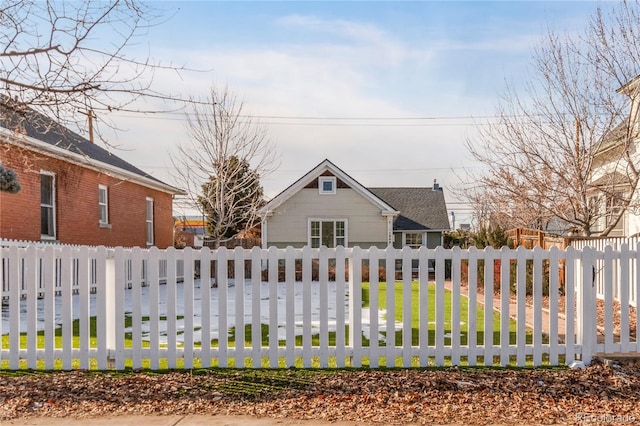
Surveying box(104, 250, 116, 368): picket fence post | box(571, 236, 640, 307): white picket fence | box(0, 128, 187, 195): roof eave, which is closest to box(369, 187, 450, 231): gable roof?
box(0, 128, 187, 195): roof eave

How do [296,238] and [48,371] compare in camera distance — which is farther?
[296,238]

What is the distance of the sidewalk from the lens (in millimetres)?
4453

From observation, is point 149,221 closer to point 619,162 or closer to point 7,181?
point 619,162

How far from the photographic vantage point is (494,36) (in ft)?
37.1

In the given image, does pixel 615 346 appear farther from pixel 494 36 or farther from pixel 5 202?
pixel 5 202

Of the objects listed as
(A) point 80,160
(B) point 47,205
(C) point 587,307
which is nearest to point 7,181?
(C) point 587,307

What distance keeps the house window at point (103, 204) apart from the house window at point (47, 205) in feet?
9.94

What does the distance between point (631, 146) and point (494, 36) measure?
138 inches

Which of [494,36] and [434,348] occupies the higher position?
[494,36]

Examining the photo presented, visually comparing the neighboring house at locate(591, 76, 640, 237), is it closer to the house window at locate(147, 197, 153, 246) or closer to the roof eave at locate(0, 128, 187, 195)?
the roof eave at locate(0, 128, 187, 195)

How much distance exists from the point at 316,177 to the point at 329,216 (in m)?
1.89

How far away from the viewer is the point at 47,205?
1495cm

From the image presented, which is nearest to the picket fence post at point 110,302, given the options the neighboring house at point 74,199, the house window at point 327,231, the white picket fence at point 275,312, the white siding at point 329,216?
the white picket fence at point 275,312

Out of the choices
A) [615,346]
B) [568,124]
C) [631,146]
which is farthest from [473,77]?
[615,346]
